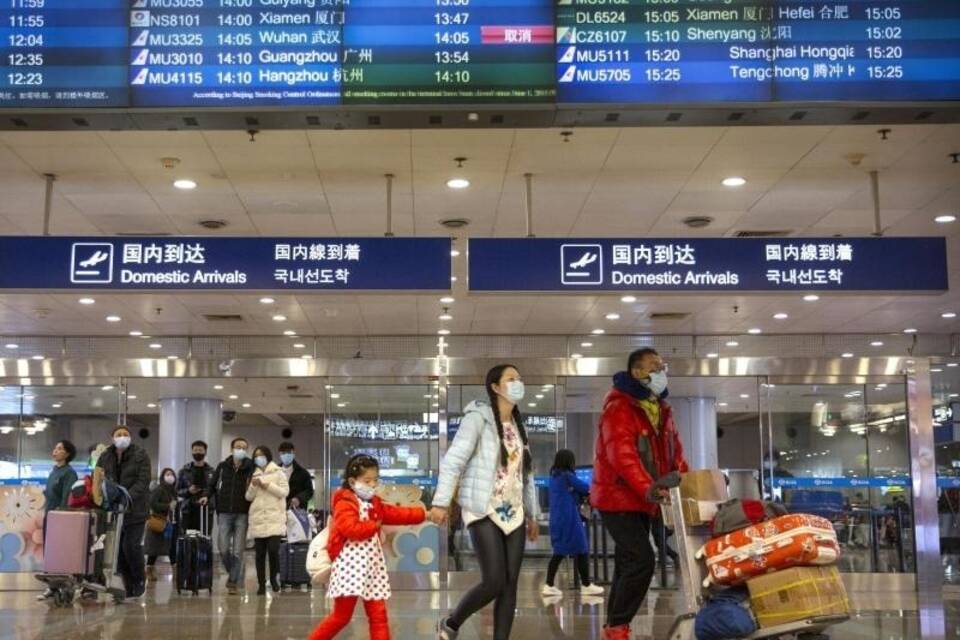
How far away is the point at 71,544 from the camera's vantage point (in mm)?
10445

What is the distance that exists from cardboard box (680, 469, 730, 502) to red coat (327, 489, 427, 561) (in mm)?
1397

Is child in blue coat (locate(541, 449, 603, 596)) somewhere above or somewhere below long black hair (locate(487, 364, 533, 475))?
below

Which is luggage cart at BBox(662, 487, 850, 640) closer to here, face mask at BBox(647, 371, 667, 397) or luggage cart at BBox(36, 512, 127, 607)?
face mask at BBox(647, 371, 667, 397)

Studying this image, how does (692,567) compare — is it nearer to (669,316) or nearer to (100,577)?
(100,577)

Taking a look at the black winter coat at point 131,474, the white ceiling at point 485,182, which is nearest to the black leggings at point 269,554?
the black winter coat at point 131,474

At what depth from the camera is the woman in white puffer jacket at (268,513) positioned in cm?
1214

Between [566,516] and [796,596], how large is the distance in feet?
21.0

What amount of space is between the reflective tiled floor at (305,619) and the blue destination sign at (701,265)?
2.57 meters

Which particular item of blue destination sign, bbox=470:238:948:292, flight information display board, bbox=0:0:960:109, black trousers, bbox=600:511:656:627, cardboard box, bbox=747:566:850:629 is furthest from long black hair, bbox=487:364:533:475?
blue destination sign, bbox=470:238:948:292

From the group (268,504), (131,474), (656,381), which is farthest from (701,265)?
(131,474)

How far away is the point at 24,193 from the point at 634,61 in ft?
20.8

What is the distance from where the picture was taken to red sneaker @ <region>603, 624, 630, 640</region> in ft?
20.8

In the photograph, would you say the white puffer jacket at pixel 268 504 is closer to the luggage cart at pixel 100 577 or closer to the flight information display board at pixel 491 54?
the luggage cart at pixel 100 577

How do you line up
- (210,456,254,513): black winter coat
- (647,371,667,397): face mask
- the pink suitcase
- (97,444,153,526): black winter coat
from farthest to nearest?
(210,456,254,513): black winter coat, (97,444,153,526): black winter coat, the pink suitcase, (647,371,667,397): face mask
